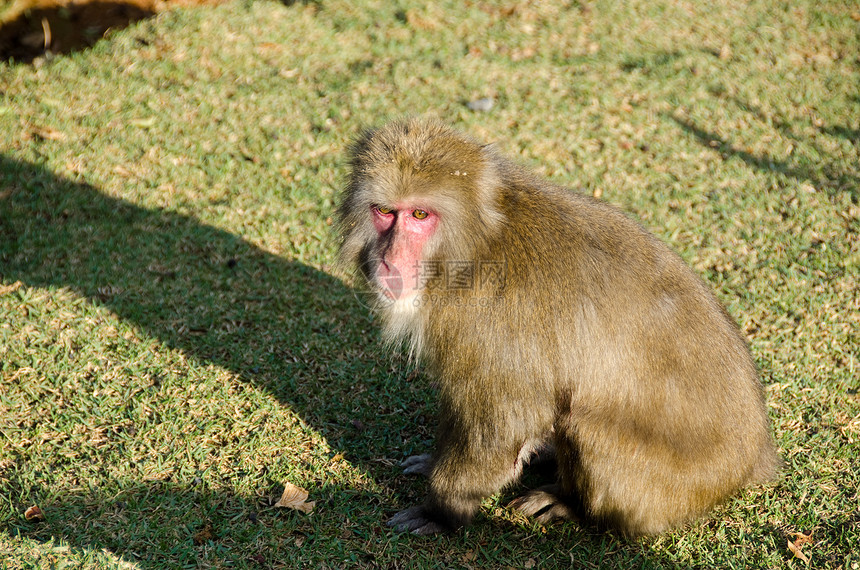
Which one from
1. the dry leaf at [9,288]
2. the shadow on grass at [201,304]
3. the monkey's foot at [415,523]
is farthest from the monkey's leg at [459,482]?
the dry leaf at [9,288]

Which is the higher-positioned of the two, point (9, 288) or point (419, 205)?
point (419, 205)

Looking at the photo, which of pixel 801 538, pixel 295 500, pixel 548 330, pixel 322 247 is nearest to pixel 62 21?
pixel 322 247

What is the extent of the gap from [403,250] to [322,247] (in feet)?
6.74

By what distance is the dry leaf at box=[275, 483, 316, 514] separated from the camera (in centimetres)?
337

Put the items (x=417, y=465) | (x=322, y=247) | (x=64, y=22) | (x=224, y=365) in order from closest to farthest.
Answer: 1. (x=417, y=465)
2. (x=224, y=365)
3. (x=322, y=247)
4. (x=64, y=22)

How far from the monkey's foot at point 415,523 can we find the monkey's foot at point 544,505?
396 mm

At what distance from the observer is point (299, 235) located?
16.1 feet

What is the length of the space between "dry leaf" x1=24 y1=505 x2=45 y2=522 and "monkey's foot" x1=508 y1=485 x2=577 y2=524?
81.0 inches

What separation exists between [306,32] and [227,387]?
12.4 feet

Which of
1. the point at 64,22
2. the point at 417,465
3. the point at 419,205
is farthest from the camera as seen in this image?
the point at 64,22

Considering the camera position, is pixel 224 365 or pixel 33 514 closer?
pixel 33 514

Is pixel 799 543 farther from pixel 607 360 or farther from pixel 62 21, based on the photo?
pixel 62 21

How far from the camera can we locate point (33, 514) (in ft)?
10.5

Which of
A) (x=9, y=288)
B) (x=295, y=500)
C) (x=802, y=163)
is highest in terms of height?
(x=802, y=163)
